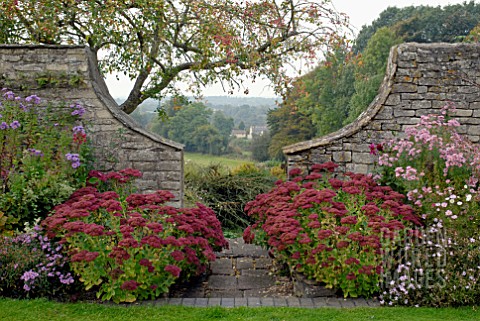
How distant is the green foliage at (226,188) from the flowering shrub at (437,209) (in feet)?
11.1

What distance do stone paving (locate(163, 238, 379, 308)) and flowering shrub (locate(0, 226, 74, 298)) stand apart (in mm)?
1040

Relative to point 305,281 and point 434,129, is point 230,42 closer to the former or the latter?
point 434,129

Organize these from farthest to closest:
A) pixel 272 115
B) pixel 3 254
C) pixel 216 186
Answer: pixel 272 115 < pixel 216 186 < pixel 3 254

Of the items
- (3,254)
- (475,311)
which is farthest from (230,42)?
(475,311)

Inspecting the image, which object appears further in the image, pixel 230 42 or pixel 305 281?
pixel 230 42

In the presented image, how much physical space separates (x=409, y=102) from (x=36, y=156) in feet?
16.1

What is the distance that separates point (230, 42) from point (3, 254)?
5.10 meters

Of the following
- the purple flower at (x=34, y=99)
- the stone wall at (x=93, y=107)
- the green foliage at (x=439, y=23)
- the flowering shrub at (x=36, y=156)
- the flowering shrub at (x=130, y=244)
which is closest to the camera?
the flowering shrub at (x=130, y=244)

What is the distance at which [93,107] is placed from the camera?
7.28 m

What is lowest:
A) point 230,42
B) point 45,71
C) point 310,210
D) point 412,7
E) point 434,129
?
point 310,210

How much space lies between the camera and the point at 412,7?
28625mm

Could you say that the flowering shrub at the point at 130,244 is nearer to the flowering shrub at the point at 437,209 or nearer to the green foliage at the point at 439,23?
the flowering shrub at the point at 437,209

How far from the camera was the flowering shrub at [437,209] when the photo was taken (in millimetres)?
5109

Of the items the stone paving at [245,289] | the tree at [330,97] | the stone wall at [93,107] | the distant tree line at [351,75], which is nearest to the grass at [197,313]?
the stone paving at [245,289]
